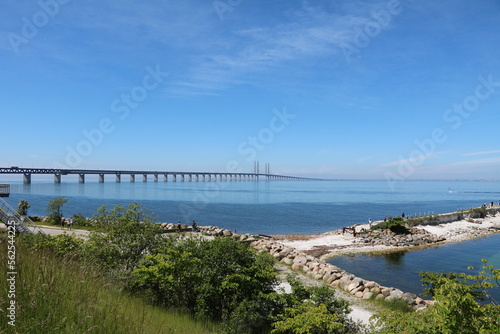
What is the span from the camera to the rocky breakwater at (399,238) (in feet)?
135

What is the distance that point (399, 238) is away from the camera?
4350 cm

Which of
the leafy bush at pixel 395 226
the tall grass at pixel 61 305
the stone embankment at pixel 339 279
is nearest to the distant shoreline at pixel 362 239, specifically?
the leafy bush at pixel 395 226

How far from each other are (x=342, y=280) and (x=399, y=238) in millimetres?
28371

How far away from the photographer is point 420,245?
41.4 m

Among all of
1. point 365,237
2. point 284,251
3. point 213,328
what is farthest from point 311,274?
point 365,237

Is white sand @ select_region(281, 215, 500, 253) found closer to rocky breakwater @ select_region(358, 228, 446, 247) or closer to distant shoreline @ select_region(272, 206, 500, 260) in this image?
distant shoreline @ select_region(272, 206, 500, 260)

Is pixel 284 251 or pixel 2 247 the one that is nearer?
pixel 2 247

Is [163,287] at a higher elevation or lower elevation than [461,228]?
higher

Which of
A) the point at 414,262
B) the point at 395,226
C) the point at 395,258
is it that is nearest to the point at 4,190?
the point at 395,258

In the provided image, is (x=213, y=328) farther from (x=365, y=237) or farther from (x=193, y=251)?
(x=365, y=237)

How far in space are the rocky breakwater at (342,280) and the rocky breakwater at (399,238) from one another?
770 inches

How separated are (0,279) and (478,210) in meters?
80.2

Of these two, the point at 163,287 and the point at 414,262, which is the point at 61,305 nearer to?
the point at 163,287

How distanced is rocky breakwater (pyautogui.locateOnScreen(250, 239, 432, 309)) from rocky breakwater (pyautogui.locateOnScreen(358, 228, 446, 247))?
770 inches
